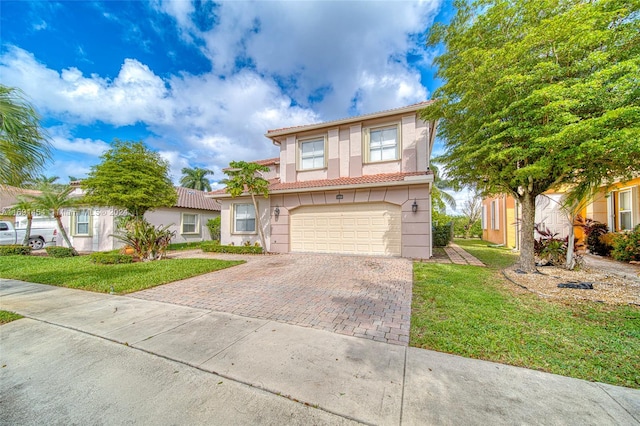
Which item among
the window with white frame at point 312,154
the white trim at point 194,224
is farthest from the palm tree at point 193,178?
the window with white frame at point 312,154

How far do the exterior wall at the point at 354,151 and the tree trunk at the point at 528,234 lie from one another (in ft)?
12.9

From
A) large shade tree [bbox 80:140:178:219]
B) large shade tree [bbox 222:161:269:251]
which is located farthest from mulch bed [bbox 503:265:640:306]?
large shade tree [bbox 80:140:178:219]

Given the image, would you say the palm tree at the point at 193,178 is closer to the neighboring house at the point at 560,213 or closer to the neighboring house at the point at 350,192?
the neighboring house at the point at 350,192

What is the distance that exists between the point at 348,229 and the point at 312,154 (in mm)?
4246

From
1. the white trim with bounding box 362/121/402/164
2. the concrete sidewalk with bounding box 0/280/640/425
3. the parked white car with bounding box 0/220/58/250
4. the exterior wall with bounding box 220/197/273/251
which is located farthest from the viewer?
the parked white car with bounding box 0/220/58/250

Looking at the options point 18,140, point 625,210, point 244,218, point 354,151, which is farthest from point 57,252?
point 625,210

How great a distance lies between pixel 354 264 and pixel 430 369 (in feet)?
19.4

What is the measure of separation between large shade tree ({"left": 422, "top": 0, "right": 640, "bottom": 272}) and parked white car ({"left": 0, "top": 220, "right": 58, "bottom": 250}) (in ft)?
73.2

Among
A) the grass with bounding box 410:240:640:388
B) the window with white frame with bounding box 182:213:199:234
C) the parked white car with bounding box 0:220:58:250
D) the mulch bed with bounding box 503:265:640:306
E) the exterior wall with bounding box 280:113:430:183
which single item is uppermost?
the exterior wall with bounding box 280:113:430:183

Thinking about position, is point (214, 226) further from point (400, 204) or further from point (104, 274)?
point (400, 204)

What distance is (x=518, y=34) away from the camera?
19.8 ft

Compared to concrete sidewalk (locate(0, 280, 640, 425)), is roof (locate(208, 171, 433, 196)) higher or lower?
higher

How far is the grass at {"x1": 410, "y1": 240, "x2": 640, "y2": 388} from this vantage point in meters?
2.65

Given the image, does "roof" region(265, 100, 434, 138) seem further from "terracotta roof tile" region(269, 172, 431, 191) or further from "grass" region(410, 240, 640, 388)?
"grass" region(410, 240, 640, 388)
